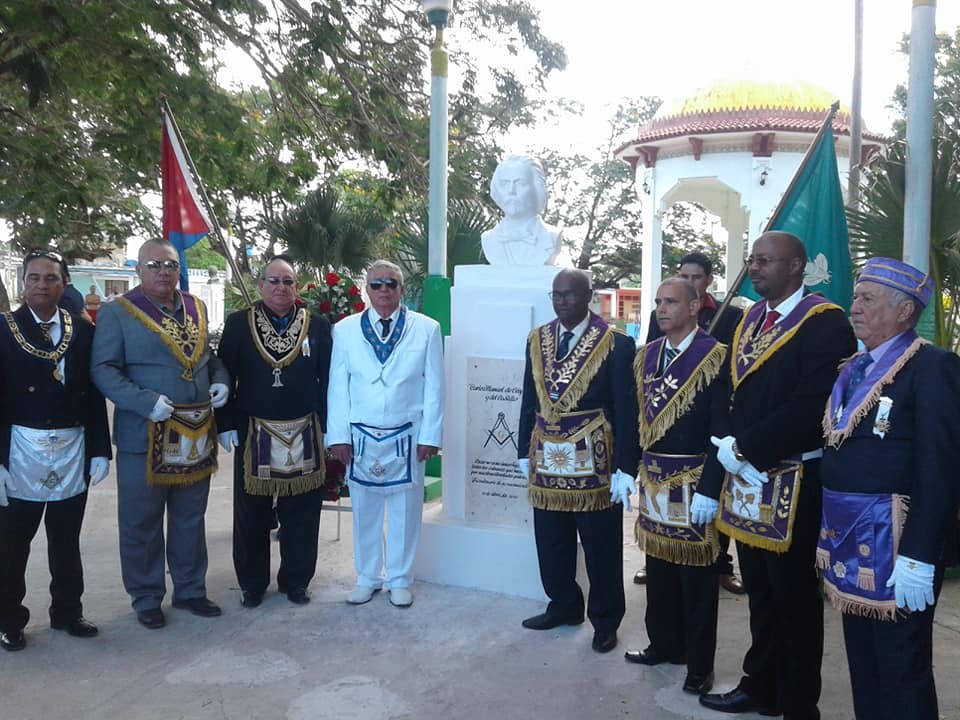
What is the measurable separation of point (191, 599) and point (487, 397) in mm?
1936

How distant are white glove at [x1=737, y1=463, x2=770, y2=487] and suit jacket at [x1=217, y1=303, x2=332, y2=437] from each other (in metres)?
2.42

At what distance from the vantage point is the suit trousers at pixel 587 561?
4031mm

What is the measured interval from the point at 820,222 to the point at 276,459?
3.08m

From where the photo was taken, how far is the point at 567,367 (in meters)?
4.10

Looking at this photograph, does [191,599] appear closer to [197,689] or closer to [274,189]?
[197,689]

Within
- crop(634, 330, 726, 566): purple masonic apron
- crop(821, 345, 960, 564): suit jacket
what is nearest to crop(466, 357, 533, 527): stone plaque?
crop(634, 330, 726, 566): purple masonic apron

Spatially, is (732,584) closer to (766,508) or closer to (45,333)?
(766,508)

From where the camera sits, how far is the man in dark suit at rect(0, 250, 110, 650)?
155 inches

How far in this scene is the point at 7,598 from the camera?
398 cm

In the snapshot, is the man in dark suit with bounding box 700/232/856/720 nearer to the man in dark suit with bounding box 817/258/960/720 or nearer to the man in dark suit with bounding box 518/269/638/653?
the man in dark suit with bounding box 817/258/960/720

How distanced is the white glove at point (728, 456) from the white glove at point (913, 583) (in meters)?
0.69

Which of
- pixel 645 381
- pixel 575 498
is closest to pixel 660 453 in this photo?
pixel 645 381

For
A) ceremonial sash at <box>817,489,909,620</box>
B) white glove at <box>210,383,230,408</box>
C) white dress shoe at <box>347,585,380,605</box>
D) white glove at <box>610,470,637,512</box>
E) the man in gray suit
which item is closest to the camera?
ceremonial sash at <box>817,489,909,620</box>

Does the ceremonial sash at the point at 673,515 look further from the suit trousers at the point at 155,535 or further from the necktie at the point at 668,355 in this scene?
the suit trousers at the point at 155,535
